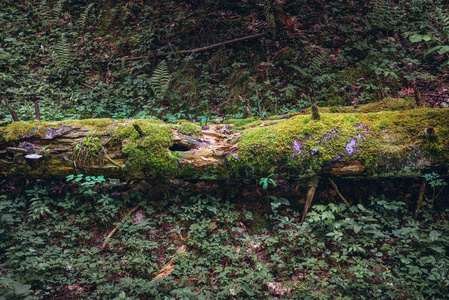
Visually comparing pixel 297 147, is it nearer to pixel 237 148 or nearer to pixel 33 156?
pixel 237 148

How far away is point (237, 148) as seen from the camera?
342 centimetres

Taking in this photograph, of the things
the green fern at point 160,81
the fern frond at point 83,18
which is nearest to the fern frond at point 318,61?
the green fern at point 160,81

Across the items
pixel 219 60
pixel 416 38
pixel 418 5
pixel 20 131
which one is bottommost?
pixel 20 131

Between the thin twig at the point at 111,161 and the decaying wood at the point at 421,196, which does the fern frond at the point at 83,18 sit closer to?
the thin twig at the point at 111,161

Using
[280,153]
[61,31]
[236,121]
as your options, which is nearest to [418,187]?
[280,153]

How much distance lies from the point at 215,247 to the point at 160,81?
4658 millimetres

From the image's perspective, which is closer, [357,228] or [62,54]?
[357,228]

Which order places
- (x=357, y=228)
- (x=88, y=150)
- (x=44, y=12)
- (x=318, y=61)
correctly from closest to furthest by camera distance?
(x=357, y=228) < (x=88, y=150) < (x=318, y=61) < (x=44, y=12)

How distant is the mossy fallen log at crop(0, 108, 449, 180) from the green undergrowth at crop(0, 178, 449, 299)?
0.42m

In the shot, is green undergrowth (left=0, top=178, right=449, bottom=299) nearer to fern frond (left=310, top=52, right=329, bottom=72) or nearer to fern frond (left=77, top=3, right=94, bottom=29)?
fern frond (left=310, top=52, right=329, bottom=72)

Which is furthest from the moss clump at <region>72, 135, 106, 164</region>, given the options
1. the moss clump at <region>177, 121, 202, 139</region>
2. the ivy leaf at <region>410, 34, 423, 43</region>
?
the ivy leaf at <region>410, 34, 423, 43</region>

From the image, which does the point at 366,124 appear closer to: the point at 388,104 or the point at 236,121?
the point at 388,104

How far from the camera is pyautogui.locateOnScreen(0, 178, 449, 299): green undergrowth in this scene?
2605 mm

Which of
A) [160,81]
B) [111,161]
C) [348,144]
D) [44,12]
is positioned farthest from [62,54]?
[348,144]
